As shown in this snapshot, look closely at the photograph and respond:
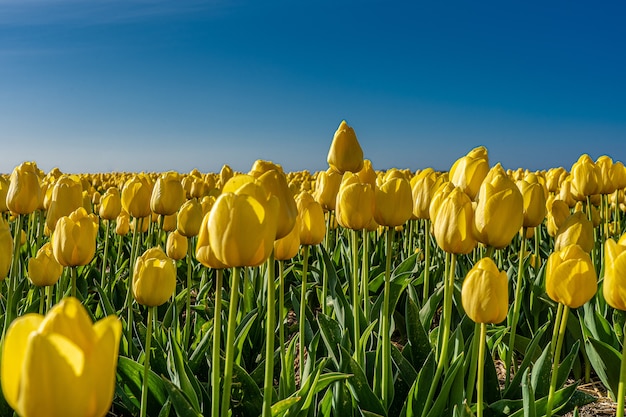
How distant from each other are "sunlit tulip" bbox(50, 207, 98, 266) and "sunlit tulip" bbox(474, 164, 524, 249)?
1562 mm

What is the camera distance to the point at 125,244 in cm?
737

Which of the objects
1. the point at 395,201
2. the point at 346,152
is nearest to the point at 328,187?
the point at 346,152

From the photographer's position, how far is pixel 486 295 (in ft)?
5.57

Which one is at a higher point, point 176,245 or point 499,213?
point 499,213

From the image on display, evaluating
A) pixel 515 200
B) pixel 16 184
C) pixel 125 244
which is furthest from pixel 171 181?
pixel 125 244

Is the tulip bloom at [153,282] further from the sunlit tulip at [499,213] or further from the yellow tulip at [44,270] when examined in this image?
the sunlit tulip at [499,213]

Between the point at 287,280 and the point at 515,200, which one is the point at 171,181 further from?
the point at 287,280

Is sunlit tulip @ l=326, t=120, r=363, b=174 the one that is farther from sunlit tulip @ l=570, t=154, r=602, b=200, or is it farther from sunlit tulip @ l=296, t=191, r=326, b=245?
sunlit tulip @ l=570, t=154, r=602, b=200

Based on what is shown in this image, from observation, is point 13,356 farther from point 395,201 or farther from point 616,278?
point 395,201

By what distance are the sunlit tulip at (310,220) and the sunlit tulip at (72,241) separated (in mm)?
896

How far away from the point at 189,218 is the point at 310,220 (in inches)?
40.3

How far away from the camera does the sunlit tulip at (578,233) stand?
7.59 ft

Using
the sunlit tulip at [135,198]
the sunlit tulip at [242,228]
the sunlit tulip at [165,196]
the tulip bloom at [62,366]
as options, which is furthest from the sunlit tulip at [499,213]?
the sunlit tulip at [135,198]

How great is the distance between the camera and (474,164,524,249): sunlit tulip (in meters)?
1.89
